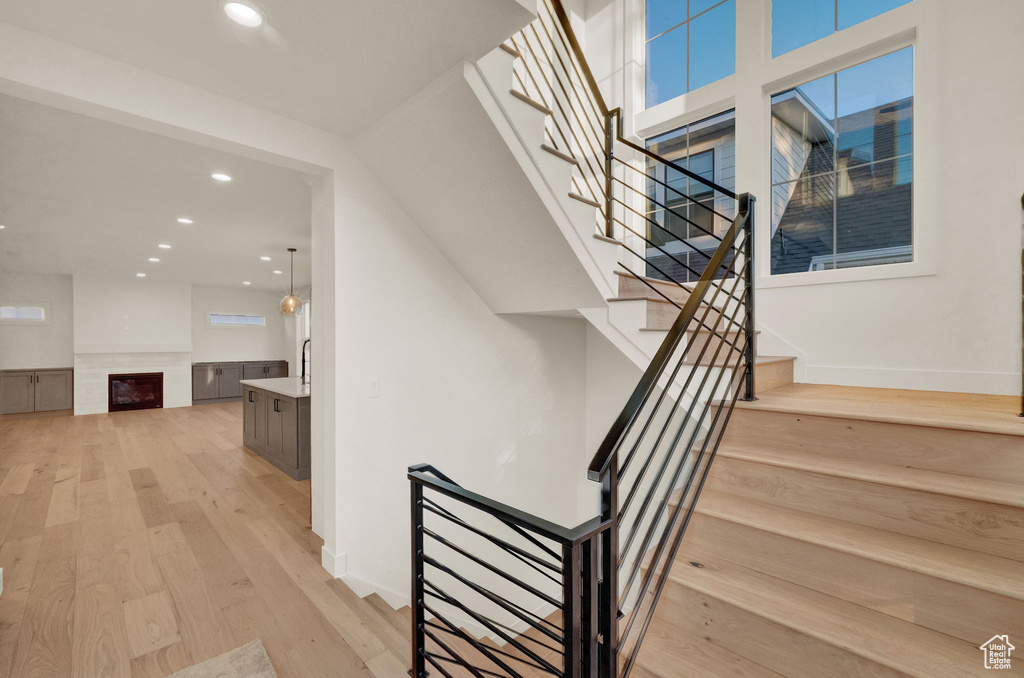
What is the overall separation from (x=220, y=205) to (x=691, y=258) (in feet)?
14.5

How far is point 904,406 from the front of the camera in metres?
2.02

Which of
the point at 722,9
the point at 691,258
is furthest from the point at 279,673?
the point at 722,9

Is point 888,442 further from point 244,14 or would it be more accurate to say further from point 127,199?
point 127,199

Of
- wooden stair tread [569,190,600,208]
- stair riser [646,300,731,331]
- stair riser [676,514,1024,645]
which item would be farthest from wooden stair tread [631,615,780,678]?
wooden stair tread [569,190,600,208]

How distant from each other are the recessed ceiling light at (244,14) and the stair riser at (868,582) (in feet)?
8.39

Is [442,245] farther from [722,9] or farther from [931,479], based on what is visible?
[722,9]

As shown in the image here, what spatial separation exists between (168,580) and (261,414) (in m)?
2.97

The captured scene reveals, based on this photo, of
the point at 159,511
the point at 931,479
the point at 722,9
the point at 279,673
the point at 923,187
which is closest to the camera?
the point at 931,479

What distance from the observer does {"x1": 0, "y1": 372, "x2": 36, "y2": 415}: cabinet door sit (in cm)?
780

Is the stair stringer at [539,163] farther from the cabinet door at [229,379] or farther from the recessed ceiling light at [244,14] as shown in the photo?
the cabinet door at [229,379]

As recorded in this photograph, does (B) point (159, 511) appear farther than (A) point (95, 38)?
Yes

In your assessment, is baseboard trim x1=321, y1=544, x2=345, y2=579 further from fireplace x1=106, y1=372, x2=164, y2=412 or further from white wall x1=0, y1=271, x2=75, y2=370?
white wall x1=0, y1=271, x2=75, y2=370

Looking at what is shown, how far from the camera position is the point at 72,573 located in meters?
2.54

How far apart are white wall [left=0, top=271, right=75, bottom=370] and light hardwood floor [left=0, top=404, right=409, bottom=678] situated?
4.90m
